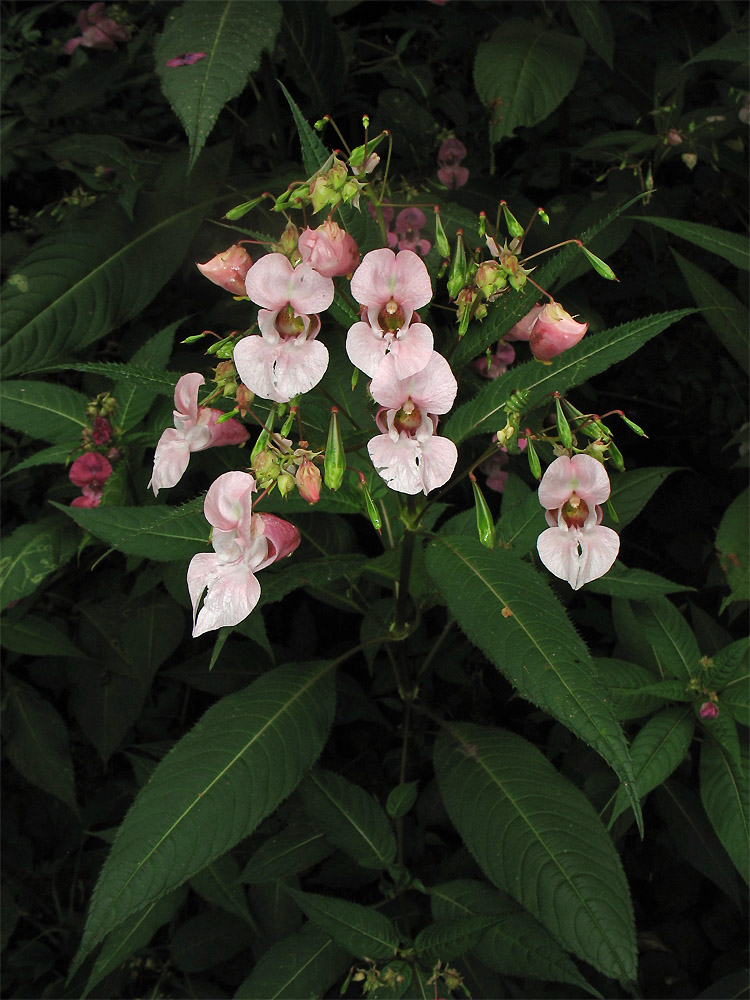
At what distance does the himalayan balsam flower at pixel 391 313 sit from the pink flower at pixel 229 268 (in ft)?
0.52

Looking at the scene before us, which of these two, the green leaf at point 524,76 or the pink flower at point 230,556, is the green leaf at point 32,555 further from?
the green leaf at point 524,76

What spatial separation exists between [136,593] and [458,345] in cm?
70

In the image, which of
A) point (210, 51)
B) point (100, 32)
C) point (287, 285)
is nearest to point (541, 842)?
point (287, 285)

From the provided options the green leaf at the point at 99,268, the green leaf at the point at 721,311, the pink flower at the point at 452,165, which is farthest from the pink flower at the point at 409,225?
the green leaf at the point at 721,311

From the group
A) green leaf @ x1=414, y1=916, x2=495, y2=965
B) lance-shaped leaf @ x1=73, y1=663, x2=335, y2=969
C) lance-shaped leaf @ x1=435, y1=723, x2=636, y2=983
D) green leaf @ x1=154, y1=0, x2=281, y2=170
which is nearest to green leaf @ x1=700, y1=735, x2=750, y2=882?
lance-shaped leaf @ x1=435, y1=723, x2=636, y2=983

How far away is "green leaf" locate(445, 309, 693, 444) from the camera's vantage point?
3.13ft

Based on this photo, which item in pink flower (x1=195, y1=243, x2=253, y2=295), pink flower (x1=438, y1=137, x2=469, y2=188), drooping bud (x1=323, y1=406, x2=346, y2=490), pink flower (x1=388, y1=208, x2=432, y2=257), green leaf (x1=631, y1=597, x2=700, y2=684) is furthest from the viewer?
pink flower (x1=438, y1=137, x2=469, y2=188)

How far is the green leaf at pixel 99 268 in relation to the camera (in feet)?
4.79

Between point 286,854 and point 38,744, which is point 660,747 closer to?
point 286,854

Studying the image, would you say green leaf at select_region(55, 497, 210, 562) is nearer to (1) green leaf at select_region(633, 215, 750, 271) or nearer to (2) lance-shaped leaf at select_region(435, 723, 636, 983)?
(2) lance-shaped leaf at select_region(435, 723, 636, 983)

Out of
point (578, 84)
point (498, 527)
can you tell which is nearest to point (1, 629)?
point (498, 527)

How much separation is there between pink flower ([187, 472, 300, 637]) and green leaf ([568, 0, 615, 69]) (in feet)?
3.70

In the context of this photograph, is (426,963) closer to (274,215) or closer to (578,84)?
(274,215)

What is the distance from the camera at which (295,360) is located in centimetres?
85
